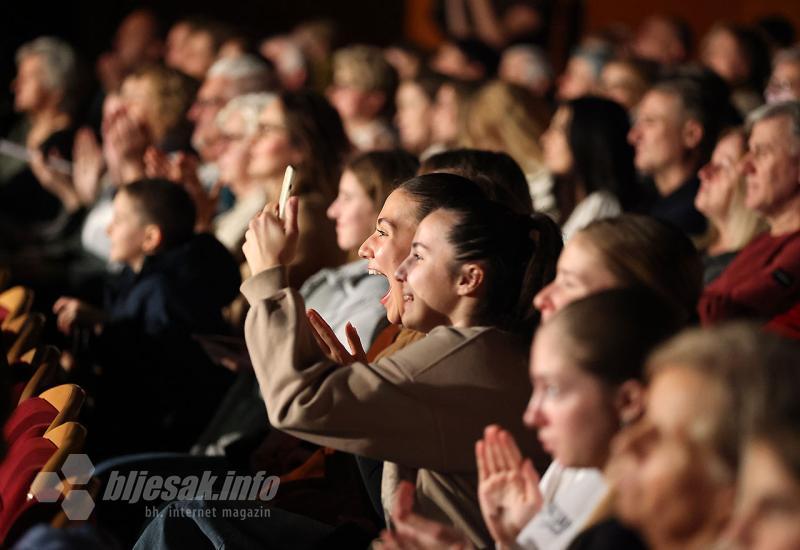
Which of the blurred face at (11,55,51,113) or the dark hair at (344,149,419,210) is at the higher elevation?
the dark hair at (344,149,419,210)

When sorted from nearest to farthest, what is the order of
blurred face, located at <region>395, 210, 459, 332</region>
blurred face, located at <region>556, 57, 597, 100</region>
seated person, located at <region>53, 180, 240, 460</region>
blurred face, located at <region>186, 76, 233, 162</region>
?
blurred face, located at <region>395, 210, 459, 332</region> → seated person, located at <region>53, 180, 240, 460</region> → blurred face, located at <region>186, 76, 233, 162</region> → blurred face, located at <region>556, 57, 597, 100</region>

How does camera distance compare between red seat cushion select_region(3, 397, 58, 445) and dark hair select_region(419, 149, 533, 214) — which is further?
dark hair select_region(419, 149, 533, 214)

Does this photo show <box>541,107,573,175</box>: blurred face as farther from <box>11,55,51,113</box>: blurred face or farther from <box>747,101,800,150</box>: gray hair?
<box>11,55,51,113</box>: blurred face

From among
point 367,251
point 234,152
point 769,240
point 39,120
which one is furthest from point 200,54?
point 367,251

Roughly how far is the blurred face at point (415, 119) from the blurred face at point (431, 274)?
353 centimetres

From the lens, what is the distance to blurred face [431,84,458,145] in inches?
216

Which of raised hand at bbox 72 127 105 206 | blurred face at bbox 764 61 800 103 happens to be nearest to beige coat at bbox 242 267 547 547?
blurred face at bbox 764 61 800 103

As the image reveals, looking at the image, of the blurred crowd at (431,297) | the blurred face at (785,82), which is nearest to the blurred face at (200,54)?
the blurred crowd at (431,297)

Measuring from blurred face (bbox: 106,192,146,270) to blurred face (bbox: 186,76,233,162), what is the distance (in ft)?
4.70

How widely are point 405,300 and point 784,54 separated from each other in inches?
141

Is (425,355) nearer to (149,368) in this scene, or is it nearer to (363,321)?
(363,321)

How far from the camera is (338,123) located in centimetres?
416

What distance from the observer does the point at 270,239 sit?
238 centimetres

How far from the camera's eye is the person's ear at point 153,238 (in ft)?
12.3
